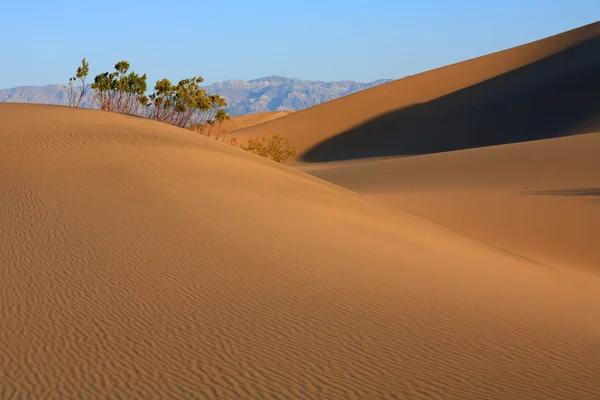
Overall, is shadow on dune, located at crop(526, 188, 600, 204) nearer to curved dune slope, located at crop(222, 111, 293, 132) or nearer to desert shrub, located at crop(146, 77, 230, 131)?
desert shrub, located at crop(146, 77, 230, 131)

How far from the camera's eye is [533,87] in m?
68.2

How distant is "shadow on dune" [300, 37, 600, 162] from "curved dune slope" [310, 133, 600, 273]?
21.2 meters

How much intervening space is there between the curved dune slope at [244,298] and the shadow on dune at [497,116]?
4496cm

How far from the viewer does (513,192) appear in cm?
2653

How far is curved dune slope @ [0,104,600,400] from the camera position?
5.74 m

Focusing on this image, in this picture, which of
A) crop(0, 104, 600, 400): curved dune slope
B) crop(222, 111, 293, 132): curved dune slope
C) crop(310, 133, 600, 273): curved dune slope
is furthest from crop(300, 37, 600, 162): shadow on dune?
crop(0, 104, 600, 400): curved dune slope

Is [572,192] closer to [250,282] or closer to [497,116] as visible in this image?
[250,282]

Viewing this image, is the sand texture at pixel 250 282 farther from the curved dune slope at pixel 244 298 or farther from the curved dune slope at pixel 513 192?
the curved dune slope at pixel 513 192

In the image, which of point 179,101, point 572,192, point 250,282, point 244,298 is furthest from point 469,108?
point 244,298

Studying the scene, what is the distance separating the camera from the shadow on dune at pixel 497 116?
5984 cm

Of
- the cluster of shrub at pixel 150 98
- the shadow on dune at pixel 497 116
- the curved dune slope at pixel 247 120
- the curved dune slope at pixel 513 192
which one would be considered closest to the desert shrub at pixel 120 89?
the cluster of shrub at pixel 150 98

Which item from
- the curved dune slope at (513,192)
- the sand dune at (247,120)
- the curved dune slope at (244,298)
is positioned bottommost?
the curved dune slope at (244,298)

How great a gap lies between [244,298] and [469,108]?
64.1 m

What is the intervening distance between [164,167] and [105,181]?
5.83 ft
